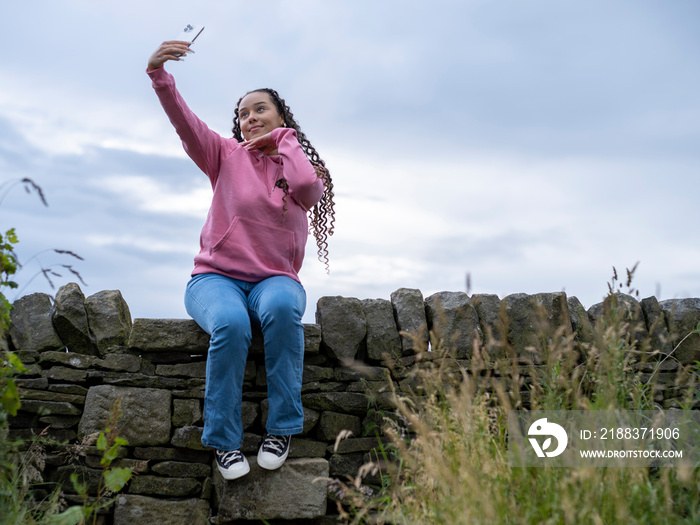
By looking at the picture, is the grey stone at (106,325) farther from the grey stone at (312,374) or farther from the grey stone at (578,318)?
the grey stone at (578,318)

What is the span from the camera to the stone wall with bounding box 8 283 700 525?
311 centimetres

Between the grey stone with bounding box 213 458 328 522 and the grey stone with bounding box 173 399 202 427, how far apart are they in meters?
0.30

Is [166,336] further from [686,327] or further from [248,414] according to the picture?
[686,327]

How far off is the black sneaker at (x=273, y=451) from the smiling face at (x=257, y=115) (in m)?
1.70

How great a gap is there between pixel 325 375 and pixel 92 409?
48.1 inches

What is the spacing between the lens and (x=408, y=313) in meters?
3.50

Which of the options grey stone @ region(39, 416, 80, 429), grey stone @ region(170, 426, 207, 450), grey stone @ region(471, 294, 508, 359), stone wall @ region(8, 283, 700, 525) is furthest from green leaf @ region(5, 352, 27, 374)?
grey stone @ region(471, 294, 508, 359)

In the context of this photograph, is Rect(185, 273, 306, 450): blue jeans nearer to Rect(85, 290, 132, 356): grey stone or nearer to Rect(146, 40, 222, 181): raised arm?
Rect(85, 290, 132, 356): grey stone

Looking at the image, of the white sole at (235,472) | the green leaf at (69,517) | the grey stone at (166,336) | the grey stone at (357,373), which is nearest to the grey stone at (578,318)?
the grey stone at (357,373)

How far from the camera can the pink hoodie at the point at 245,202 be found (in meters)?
3.15

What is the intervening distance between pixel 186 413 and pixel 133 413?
27 centimetres

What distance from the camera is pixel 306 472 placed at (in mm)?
3146

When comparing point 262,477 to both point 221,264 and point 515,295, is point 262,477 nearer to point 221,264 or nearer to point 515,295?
point 221,264

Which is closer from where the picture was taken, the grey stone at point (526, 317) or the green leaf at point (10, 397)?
the green leaf at point (10, 397)
